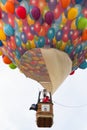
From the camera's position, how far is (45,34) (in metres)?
15.4

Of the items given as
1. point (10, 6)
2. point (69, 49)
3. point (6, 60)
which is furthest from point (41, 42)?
point (6, 60)

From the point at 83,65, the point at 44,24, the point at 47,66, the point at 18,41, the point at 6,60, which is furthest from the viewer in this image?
the point at 83,65

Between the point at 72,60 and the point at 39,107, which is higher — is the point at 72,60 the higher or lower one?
the higher one

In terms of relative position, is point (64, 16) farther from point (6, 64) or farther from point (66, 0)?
point (6, 64)

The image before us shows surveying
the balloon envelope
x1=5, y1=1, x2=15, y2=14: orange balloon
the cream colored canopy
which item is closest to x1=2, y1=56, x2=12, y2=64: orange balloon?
the cream colored canopy

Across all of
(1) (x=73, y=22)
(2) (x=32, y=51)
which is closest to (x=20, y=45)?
(2) (x=32, y=51)

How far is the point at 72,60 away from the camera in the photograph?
16172 mm

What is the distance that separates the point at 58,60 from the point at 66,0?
57.5 inches

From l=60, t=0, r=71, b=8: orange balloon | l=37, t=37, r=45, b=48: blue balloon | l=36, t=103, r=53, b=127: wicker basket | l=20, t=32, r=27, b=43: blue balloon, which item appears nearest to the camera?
l=60, t=0, r=71, b=8: orange balloon

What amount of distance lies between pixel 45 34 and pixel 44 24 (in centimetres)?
21

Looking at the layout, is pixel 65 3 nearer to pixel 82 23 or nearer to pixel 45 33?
pixel 82 23

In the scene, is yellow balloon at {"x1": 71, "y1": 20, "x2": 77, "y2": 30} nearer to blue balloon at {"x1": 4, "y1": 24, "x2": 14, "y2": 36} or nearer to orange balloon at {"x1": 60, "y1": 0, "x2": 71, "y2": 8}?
orange balloon at {"x1": 60, "y1": 0, "x2": 71, "y2": 8}

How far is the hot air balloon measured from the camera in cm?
1536

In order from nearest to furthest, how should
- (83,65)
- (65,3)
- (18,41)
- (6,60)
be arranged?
(65,3) → (18,41) → (6,60) → (83,65)
